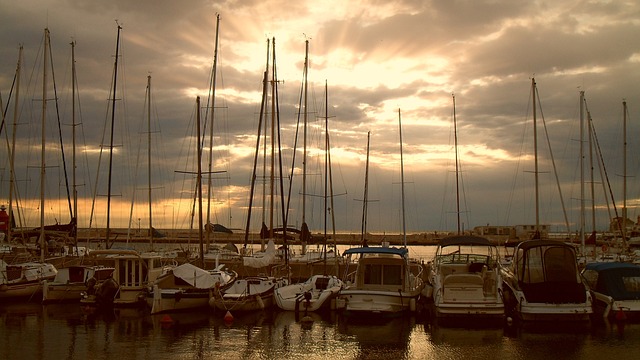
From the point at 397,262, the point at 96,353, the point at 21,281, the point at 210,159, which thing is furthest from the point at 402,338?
the point at 210,159

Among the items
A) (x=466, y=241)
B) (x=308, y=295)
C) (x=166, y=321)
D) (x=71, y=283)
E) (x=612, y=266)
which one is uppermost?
(x=466, y=241)

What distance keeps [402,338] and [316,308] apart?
6371 millimetres

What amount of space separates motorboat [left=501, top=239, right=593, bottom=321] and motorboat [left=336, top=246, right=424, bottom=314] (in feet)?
13.9

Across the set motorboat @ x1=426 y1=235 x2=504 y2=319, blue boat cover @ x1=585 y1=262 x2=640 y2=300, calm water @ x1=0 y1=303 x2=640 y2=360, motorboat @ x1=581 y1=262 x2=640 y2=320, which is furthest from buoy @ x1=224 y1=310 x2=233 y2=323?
blue boat cover @ x1=585 y1=262 x2=640 y2=300

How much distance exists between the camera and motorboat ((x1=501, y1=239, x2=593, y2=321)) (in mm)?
23022

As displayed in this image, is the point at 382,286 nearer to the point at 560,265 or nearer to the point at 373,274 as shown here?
the point at 373,274

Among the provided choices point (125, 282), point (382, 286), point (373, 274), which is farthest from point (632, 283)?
point (125, 282)

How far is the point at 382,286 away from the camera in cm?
2723

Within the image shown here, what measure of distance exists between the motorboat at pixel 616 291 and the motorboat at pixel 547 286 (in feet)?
4.68

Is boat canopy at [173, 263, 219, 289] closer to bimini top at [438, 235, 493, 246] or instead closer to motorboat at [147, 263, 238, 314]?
motorboat at [147, 263, 238, 314]

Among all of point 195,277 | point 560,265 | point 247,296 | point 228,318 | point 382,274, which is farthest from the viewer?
point 195,277

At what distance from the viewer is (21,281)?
31.6 meters

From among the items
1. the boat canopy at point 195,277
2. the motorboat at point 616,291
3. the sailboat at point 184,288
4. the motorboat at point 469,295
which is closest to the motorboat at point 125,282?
the sailboat at point 184,288

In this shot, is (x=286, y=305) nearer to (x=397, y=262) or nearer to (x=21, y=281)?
(x=397, y=262)
